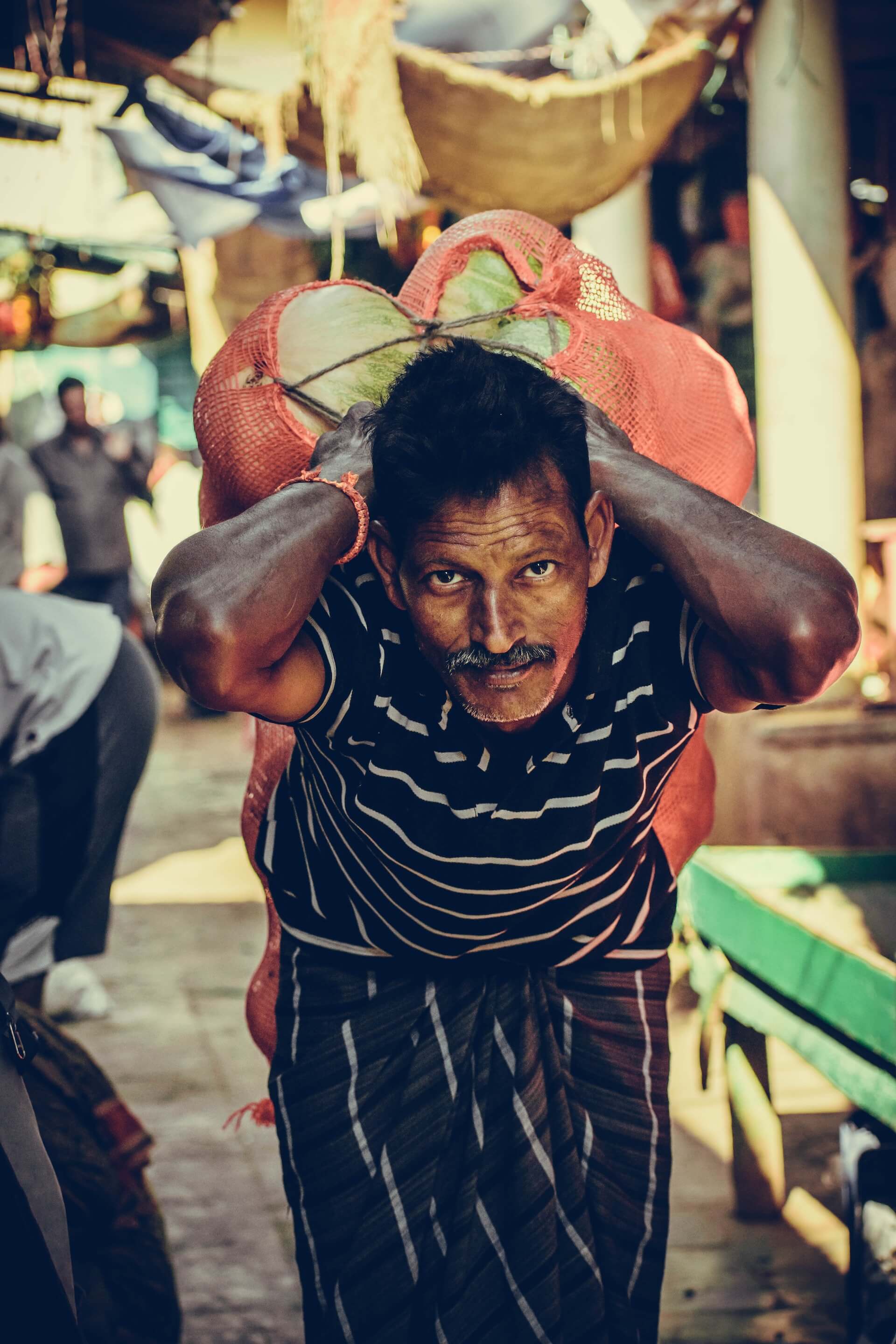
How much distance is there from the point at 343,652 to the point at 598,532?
1.22ft

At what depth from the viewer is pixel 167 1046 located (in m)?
4.13

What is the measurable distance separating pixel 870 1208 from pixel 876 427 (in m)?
7.25

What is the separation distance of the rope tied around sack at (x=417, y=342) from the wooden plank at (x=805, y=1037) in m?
1.42

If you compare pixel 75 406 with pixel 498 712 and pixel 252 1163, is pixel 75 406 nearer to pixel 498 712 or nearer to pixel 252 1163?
pixel 252 1163

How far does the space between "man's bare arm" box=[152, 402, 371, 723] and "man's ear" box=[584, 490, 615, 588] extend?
0.96 ft

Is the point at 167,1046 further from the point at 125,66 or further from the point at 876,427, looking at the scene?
the point at 876,427

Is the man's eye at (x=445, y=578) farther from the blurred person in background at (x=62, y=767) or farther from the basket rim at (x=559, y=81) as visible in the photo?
the basket rim at (x=559, y=81)

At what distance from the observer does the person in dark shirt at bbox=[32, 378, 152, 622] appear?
324 inches

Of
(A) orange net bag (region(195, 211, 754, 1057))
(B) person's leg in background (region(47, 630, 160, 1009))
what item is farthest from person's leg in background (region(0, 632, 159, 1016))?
(A) orange net bag (region(195, 211, 754, 1057))

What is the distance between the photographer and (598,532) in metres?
1.65

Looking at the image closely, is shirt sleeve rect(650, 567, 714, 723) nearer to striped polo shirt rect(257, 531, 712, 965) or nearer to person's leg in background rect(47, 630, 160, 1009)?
striped polo shirt rect(257, 531, 712, 965)

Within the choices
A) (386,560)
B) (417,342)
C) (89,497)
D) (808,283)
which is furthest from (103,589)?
(386,560)

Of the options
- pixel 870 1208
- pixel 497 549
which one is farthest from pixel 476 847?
pixel 870 1208

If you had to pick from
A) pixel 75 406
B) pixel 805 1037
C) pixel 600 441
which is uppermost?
pixel 75 406
